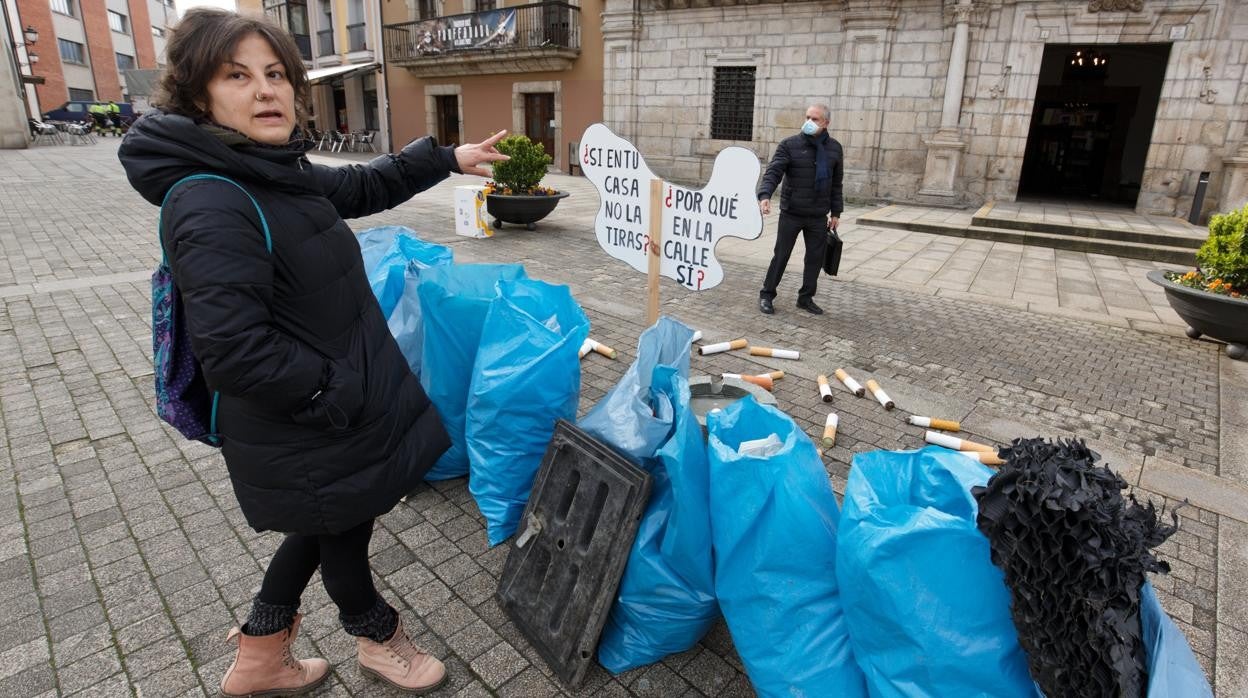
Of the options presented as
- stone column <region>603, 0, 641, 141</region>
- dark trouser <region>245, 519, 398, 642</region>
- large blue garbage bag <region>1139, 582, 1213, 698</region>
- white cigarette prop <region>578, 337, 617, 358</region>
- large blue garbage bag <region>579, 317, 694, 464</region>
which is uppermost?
stone column <region>603, 0, 641, 141</region>

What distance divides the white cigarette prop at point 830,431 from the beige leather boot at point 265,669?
8.78 feet

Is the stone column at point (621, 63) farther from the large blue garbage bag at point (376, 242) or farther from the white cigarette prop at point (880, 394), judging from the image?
the white cigarette prop at point (880, 394)

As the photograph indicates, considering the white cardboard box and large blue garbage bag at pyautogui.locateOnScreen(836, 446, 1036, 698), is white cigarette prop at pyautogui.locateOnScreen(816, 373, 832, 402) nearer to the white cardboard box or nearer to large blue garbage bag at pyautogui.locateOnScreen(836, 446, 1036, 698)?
large blue garbage bag at pyautogui.locateOnScreen(836, 446, 1036, 698)

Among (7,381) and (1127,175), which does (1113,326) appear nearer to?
(7,381)

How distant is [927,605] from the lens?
1519mm

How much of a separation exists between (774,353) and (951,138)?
33.1 feet

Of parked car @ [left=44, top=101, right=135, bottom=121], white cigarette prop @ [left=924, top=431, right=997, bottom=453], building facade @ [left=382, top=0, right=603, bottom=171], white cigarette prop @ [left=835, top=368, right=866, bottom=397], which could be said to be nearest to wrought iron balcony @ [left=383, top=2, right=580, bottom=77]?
building facade @ [left=382, top=0, right=603, bottom=171]

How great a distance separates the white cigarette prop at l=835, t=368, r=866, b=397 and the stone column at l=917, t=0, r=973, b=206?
1014cm

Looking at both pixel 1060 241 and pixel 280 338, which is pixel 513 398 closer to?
pixel 280 338

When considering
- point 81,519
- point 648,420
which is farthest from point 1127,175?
point 81,519

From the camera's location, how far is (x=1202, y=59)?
35.4ft

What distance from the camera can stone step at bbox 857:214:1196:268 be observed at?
9344 mm

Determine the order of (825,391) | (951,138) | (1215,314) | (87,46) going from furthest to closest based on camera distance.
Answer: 1. (87,46)
2. (951,138)
3. (1215,314)
4. (825,391)

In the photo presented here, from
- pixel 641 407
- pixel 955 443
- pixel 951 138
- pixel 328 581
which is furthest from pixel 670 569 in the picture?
pixel 951 138
